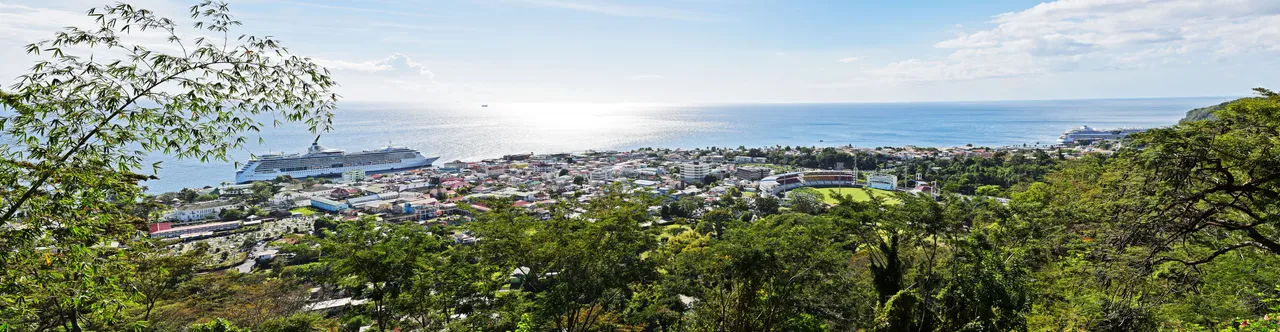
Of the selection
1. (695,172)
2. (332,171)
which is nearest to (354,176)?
(332,171)

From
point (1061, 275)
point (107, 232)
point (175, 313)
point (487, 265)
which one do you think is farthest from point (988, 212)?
point (175, 313)

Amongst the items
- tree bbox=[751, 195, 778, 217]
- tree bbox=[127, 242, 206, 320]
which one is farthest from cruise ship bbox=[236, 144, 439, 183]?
tree bbox=[127, 242, 206, 320]

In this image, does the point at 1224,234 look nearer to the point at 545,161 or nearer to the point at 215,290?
the point at 215,290

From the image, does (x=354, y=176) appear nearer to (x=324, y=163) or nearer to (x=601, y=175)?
(x=324, y=163)

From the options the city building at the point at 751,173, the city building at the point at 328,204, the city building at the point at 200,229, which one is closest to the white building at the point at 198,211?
the city building at the point at 200,229

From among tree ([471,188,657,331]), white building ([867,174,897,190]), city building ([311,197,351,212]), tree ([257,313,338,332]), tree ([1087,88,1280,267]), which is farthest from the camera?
white building ([867,174,897,190])

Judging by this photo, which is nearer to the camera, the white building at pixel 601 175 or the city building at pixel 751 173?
the city building at pixel 751 173

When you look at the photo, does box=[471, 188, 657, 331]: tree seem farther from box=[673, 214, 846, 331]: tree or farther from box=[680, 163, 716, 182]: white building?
box=[680, 163, 716, 182]: white building

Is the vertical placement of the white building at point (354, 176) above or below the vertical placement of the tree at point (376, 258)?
below

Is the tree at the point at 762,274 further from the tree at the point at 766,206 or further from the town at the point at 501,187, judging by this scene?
the tree at the point at 766,206
